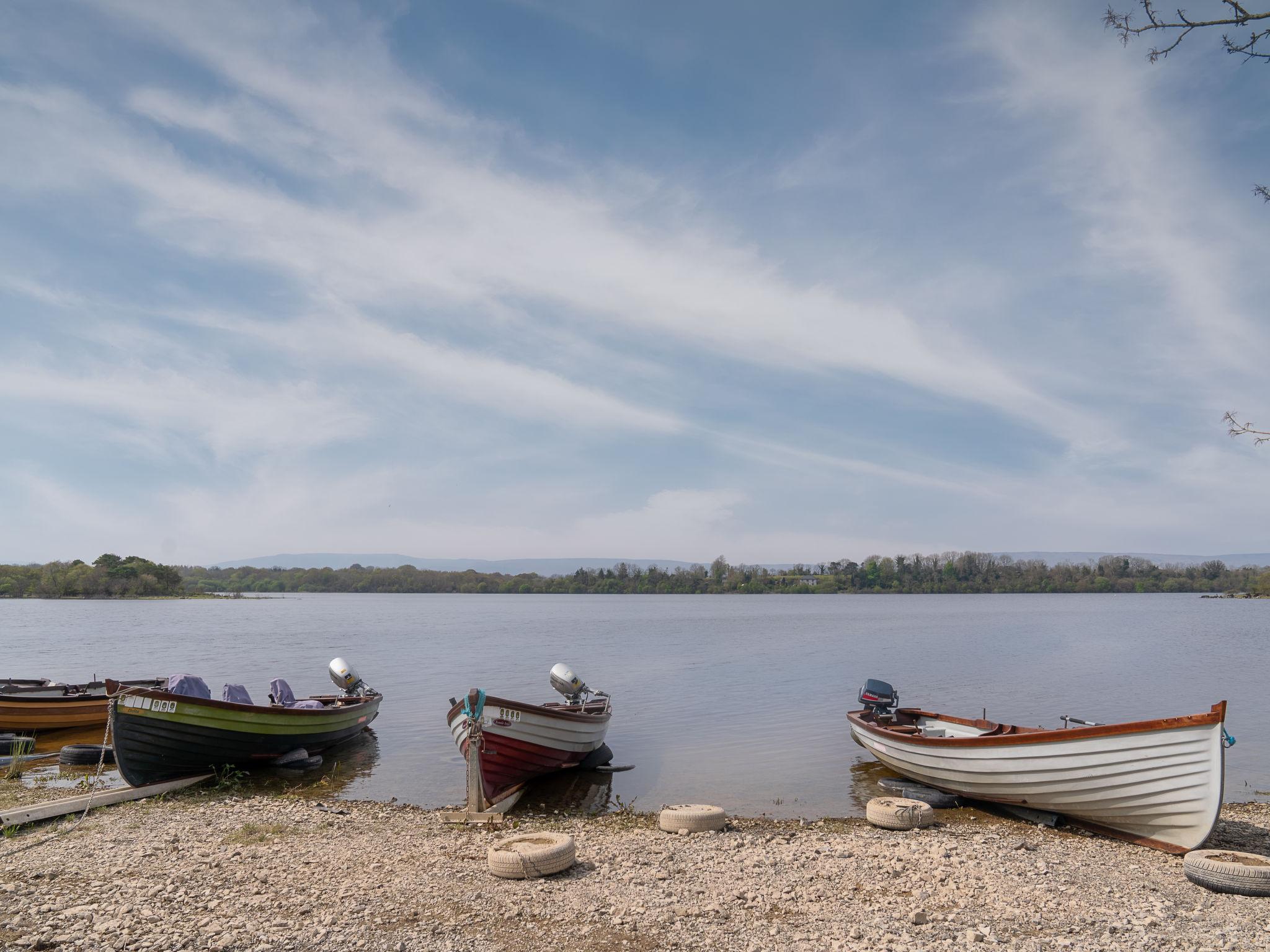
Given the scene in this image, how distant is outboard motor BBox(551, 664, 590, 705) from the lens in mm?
17984

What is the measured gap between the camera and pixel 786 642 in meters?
55.8

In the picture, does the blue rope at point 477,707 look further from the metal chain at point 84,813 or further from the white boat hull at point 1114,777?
the white boat hull at point 1114,777

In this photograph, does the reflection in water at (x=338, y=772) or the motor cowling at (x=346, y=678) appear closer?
the reflection in water at (x=338, y=772)

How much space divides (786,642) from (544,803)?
43972 millimetres

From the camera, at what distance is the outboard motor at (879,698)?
16.8 metres

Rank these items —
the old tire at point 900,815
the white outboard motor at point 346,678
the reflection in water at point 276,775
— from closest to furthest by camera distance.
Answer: the old tire at point 900,815
the reflection in water at point 276,775
the white outboard motor at point 346,678

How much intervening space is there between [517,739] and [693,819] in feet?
12.2

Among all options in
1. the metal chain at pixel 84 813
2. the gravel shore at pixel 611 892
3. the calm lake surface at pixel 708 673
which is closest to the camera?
the gravel shore at pixel 611 892

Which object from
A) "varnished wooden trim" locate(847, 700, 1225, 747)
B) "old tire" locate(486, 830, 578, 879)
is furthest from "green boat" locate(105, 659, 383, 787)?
"varnished wooden trim" locate(847, 700, 1225, 747)

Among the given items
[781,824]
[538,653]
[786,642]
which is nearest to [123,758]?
[781,824]

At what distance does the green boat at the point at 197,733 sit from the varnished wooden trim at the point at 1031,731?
1135cm

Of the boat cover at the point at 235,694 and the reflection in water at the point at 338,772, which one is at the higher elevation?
the boat cover at the point at 235,694

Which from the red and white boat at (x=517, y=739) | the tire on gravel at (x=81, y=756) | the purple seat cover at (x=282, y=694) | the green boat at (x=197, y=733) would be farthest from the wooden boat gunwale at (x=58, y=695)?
the red and white boat at (x=517, y=739)

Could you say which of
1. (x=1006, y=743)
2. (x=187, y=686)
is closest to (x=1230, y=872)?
(x=1006, y=743)
